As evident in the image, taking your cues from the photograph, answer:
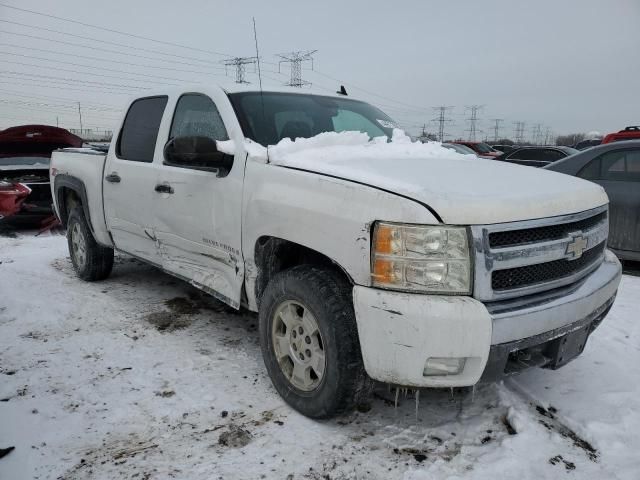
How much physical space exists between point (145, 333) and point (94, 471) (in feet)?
5.21

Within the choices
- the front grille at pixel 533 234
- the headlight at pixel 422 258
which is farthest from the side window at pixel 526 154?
the headlight at pixel 422 258

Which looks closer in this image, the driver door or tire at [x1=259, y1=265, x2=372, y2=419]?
tire at [x1=259, y1=265, x2=372, y2=419]

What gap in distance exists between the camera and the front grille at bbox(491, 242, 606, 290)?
2152 millimetres

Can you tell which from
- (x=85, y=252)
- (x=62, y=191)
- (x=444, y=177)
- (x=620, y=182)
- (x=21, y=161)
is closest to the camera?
(x=444, y=177)

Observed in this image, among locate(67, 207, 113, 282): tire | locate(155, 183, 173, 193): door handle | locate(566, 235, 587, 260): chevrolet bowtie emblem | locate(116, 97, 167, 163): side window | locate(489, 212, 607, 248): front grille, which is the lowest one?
locate(67, 207, 113, 282): tire

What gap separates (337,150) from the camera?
2.86 metres

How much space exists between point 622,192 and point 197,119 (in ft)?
14.9

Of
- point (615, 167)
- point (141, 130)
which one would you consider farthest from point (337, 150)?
point (615, 167)

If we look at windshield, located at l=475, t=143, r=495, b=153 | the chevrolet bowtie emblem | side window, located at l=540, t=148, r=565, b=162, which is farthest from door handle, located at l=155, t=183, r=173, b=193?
windshield, located at l=475, t=143, r=495, b=153

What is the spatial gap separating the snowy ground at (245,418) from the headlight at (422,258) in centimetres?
84

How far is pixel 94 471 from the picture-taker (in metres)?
2.18

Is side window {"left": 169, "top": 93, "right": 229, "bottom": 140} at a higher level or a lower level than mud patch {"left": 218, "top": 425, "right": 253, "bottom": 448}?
higher

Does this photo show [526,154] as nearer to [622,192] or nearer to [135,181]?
[622,192]

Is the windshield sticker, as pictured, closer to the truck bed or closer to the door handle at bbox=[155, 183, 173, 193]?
the door handle at bbox=[155, 183, 173, 193]
